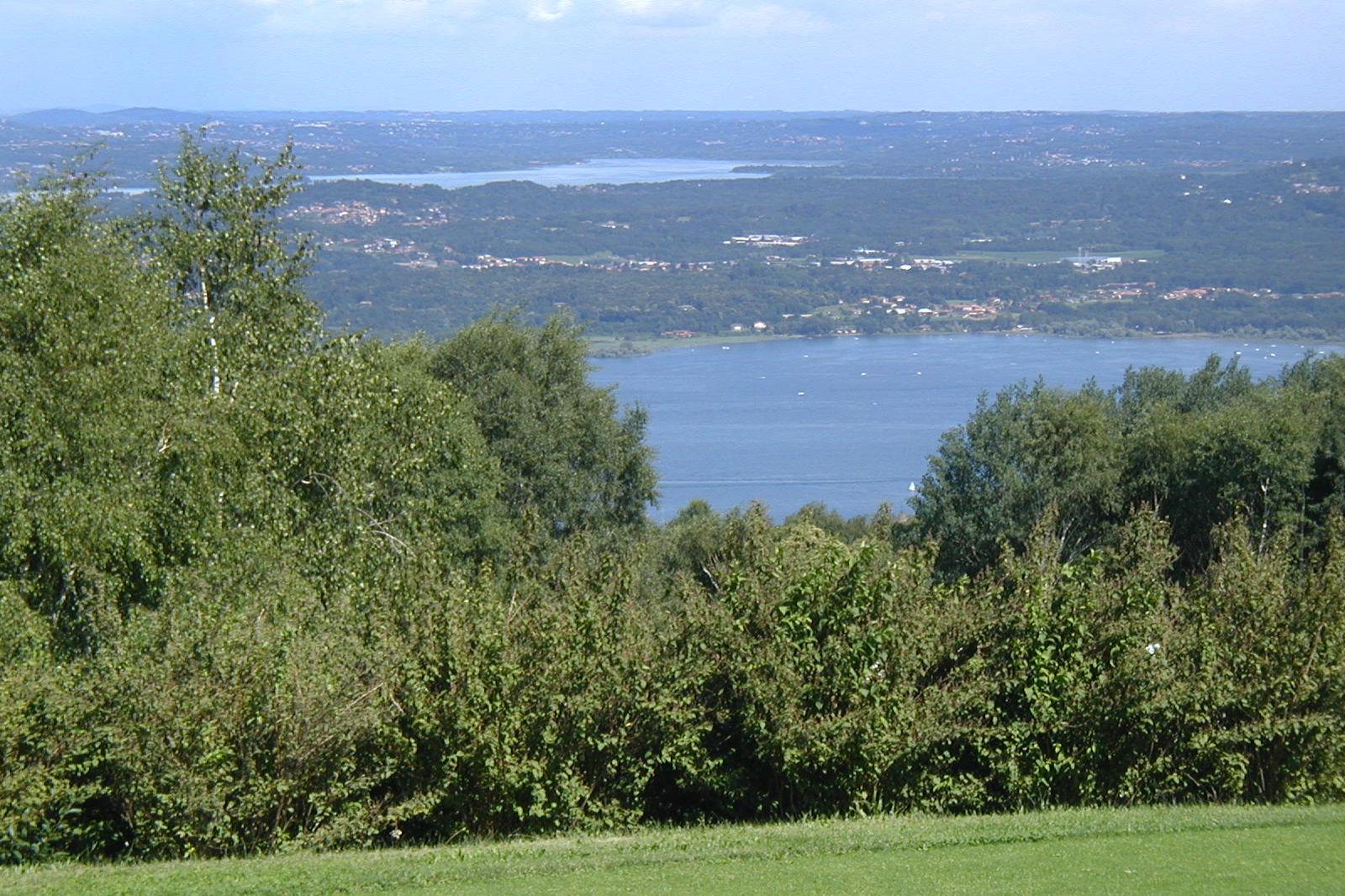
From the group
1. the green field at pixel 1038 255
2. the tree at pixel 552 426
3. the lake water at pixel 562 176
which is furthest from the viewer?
the lake water at pixel 562 176

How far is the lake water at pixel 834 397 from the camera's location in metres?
47.4

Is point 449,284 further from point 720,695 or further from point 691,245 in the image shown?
point 720,695

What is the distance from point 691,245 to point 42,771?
116878mm

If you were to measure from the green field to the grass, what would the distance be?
110 m

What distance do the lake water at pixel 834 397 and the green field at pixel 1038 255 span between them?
31.7m

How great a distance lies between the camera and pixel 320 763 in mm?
10172

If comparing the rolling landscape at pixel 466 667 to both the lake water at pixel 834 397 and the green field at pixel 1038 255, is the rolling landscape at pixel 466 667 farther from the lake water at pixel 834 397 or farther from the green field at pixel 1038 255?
the green field at pixel 1038 255

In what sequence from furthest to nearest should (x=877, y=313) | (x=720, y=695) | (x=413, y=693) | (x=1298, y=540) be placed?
(x=877, y=313)
(x=1298, y=540)
(x=720, y=695)
(x=413, y=693)

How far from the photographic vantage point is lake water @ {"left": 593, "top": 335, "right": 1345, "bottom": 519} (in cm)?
4738

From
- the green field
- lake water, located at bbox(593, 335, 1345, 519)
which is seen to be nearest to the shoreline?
lake water, located at bbox(593, 335, 1345, 519)

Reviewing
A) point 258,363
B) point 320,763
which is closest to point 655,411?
point 258,363

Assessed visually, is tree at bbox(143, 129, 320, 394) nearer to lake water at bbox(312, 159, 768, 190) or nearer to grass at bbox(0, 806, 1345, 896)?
grass at bbox(0, 806, 1345, 896)

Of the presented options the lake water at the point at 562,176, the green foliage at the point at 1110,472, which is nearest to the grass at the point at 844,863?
the green foliage at the point at 1110,472

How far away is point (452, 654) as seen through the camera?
10.6 metres
